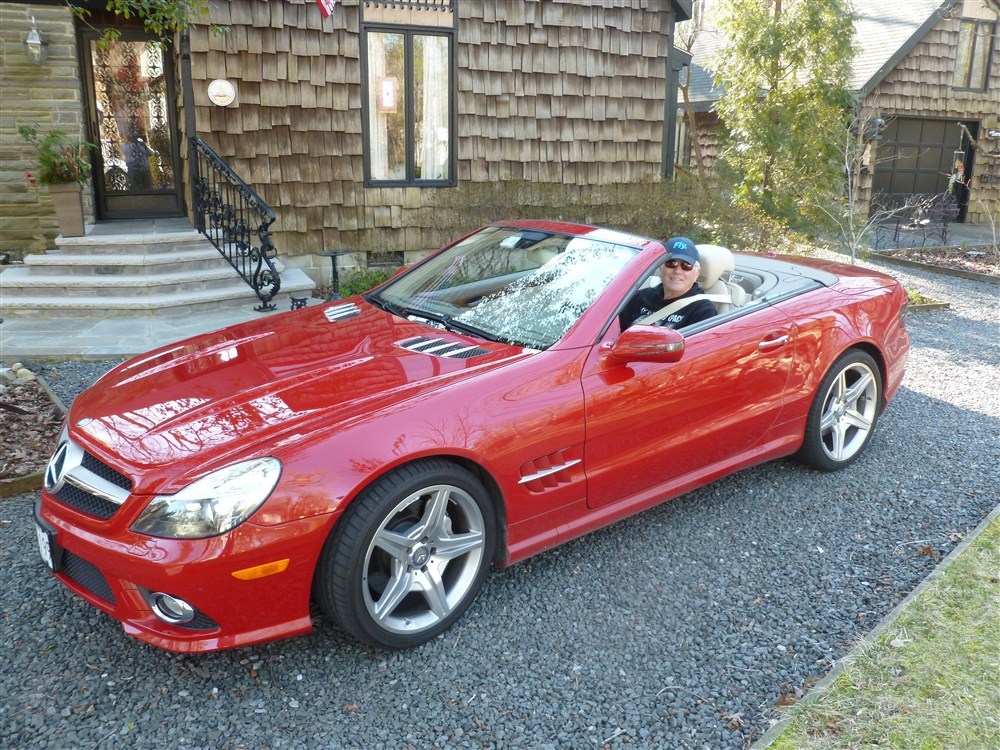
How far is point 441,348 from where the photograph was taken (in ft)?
10.5

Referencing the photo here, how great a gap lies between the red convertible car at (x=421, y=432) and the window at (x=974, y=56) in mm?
15706

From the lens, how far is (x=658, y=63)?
1010cm

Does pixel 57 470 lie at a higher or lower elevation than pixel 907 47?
lower

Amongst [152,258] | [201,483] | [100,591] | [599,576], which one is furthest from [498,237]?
[152,258]

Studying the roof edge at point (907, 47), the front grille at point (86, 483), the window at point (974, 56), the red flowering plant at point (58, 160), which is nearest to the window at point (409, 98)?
the red flowering plant at point (58, 160)

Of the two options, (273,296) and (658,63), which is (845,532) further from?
(658,63)

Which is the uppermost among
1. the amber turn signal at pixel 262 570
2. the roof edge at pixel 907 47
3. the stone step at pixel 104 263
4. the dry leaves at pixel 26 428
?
the roof edge at pixel 907 47

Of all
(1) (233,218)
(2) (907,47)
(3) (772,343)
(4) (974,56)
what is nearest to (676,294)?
(3) (772,343)

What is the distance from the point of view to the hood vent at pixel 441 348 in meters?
3.12

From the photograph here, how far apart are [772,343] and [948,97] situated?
15948 mm

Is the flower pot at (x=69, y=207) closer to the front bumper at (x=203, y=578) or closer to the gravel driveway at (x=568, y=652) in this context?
the gravel driveway at (x=568, y=652)

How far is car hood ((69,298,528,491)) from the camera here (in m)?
2.60

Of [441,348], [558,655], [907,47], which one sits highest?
[907,47]

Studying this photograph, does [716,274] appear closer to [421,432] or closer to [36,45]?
[421,432]
